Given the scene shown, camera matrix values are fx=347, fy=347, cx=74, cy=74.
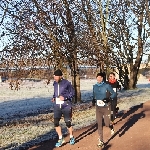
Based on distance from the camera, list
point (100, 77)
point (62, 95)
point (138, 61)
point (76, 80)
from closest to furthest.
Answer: point (100, 77) < point (62, 95) < point (76, 80) < point (138, 61)

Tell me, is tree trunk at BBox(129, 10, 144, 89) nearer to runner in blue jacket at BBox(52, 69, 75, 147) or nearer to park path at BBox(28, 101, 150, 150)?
park path at BBox(28, 101, 150, 150)

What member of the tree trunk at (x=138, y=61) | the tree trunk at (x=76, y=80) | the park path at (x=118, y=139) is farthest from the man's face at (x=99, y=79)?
the tree trunk at (x=138, y=61)

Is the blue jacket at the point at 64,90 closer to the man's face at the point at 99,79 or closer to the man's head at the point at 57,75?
the man's head at the point at 57,75

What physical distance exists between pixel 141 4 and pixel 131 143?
26.5 m

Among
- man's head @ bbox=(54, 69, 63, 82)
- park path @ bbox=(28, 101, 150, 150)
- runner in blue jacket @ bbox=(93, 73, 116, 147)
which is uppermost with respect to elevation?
man's head @ bbox=(54, 69, 63, 82)

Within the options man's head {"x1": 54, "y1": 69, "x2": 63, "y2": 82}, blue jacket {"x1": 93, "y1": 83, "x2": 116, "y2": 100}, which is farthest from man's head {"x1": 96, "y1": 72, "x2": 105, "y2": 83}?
man's head {"x1": 54, "y1": 69, "x2": 63, "y2": 82}

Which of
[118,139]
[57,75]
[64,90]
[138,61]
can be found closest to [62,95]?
[64,90]

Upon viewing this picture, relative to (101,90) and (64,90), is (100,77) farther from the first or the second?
(64,90)

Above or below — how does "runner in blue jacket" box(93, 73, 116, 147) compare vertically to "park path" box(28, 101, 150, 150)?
above

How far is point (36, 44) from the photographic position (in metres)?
19.4

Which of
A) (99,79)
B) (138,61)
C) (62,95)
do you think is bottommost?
(62,95)

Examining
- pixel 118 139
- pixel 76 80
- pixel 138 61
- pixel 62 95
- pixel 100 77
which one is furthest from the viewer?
pixel 138 61

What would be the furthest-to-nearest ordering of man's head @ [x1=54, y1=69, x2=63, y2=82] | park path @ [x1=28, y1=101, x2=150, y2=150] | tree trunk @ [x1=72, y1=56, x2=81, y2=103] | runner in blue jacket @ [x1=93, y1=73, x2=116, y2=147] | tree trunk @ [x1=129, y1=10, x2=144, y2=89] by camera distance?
tree trunk @ [x1=129, y1=10, x2=144, y2=89], tree trunk @ [x1=72, y1=56, x2=81, y2=103], runner in blue jacket @ [x1=93, y1=73, x2=116, y2=147], man's head @ [x1=54, y1=69, x2=63, y2=82], park path @ [x1=28, y1=101, x2=150, y2=150]

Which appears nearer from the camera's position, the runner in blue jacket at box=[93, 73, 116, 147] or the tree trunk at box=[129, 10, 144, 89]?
the runner in blue jacket at box=[93, 73, 116, 147]
